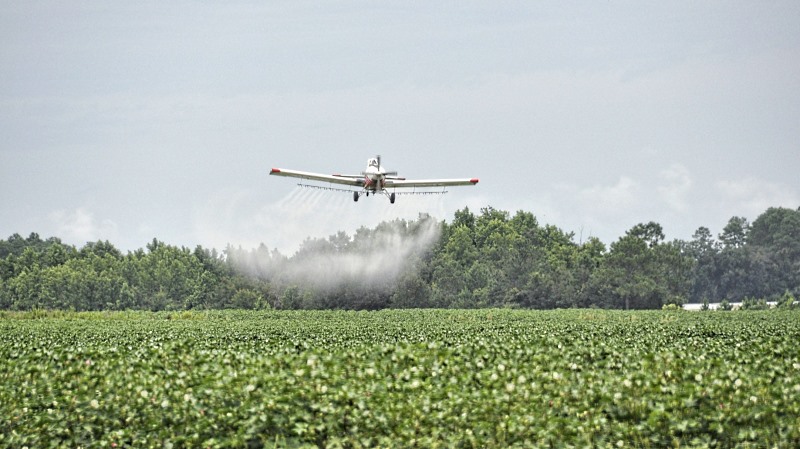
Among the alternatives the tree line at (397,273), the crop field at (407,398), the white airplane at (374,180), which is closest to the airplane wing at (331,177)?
the white airplane at (374,180)

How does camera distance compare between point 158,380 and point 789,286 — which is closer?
point 158,380

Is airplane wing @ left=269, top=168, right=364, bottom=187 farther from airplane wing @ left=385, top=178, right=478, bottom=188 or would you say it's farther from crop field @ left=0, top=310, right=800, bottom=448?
crop field @ left=0, top=310, right=800, bottom=448

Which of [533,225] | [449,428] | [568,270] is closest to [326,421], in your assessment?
[449,428]

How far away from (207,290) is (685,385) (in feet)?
342

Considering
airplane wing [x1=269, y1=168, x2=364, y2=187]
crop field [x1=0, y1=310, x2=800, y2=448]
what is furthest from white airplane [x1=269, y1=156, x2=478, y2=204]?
crop field [x1=0, y1=310, x2=800, y2=448]

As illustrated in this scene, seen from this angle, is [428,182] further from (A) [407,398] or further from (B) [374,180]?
(A) [407,398]

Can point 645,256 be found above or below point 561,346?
above

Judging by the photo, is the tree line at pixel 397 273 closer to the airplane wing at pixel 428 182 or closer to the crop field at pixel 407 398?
the airplane wing at pixel 428 182

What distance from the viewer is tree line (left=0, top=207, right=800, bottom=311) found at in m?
108

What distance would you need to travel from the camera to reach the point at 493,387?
1789cm

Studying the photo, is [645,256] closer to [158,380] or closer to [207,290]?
[207,290]

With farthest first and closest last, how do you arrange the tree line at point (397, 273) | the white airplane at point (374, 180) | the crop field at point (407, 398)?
the tree line at point (397, 273), the white airplane at point (374, 180), the crop field at point (407, 398)

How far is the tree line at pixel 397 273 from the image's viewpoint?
108m

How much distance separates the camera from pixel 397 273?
108m
